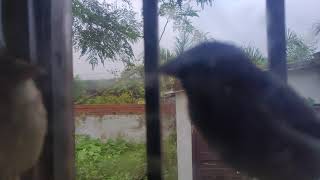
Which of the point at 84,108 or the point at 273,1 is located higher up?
the point at 273,1

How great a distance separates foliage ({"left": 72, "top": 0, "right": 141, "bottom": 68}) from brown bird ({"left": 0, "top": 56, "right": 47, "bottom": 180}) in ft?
0.38

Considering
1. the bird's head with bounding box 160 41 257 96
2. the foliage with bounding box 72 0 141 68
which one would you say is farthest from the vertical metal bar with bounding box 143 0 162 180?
the foliage with bounding box 72 0 141 68

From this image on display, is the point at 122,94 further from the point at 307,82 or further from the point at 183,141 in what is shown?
the point at 307,82

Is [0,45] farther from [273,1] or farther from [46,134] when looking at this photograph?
[273,1]

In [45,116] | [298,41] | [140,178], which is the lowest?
[140,178]

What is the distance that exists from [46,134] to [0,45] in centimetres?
17

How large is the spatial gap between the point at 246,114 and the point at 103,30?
12.0 inches

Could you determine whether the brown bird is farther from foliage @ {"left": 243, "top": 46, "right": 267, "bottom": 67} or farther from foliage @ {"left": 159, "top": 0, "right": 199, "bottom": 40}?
foliage @ {"left": 243, "top": 46, "right": 267, "bottom": 67}

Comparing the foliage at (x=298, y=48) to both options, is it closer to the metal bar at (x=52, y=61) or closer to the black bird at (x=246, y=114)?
the black bird at (x=246, y=114)

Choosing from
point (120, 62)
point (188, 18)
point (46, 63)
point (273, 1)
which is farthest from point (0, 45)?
point (273, 1)

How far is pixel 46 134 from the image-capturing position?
862 millimetres

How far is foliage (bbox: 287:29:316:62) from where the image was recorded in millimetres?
815

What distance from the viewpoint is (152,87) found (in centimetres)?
77

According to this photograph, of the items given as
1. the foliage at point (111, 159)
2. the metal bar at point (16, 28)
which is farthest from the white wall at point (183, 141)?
the metal bar at point (16, 28)
